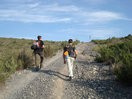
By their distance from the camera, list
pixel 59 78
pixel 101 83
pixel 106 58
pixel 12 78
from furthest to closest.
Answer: pixel 106 58, pixel 12 78, pixel 59 78, pixel 101 83

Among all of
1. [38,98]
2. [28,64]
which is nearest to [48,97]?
[38,98]

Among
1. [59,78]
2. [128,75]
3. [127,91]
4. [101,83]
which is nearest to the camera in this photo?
[127,91]

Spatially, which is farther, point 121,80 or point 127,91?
point 121,80

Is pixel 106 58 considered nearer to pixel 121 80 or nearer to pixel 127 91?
pixel 121 80

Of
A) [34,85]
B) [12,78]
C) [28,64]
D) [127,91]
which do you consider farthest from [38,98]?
[28,64]

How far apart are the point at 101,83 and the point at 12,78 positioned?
16.1 feet

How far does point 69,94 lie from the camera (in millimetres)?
5684

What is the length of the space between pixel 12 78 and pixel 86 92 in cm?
470

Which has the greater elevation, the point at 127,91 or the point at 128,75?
the point at 128,75

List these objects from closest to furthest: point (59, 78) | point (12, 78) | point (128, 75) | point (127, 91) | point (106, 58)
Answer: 1. point (127, 91)
2. point (128, 75)
3. point (59, 78)
4. point (12, 78)
5. point (106, 58)

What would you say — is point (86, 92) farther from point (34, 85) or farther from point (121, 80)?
point (34, 85)

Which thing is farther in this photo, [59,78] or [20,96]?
[59,78]

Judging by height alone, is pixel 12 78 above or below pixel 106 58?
below

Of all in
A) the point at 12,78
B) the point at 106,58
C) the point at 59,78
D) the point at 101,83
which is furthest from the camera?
the point at 106,58
